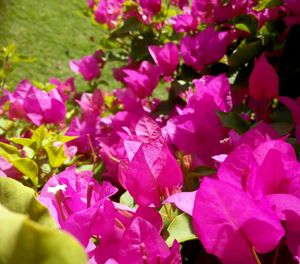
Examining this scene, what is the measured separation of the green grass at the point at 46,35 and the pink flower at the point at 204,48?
7.91 ft

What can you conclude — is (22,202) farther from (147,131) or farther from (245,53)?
(245,53)

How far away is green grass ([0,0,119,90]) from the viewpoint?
344cm

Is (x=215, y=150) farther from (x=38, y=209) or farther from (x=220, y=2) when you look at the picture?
(x=220, y=2)

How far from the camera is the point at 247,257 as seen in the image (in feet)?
1.19

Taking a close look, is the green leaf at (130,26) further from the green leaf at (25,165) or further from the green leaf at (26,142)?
the green leaf at (25,165)

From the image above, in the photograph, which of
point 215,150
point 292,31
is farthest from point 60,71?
point 215,150

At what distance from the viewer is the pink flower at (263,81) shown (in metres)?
0.67

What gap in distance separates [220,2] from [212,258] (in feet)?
2.65

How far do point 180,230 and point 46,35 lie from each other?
12.5 feet

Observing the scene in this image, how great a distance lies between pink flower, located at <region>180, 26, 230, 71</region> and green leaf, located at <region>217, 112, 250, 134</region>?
0.32 meters

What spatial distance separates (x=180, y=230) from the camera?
17.4 inches

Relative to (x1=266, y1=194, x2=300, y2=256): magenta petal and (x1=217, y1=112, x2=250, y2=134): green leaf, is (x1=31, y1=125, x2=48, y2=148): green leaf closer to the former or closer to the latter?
(x1=217, y1=112, x2=250, y2=134): green leaf

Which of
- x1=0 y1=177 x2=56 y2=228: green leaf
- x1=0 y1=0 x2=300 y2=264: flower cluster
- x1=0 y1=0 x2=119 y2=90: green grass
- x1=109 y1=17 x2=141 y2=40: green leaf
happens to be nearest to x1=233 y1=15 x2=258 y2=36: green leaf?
x1=0 y1=0 x2=300 y2=264: flower cluster

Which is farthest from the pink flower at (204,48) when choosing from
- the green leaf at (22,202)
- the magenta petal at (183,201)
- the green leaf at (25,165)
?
the green leaf at (22,202)
